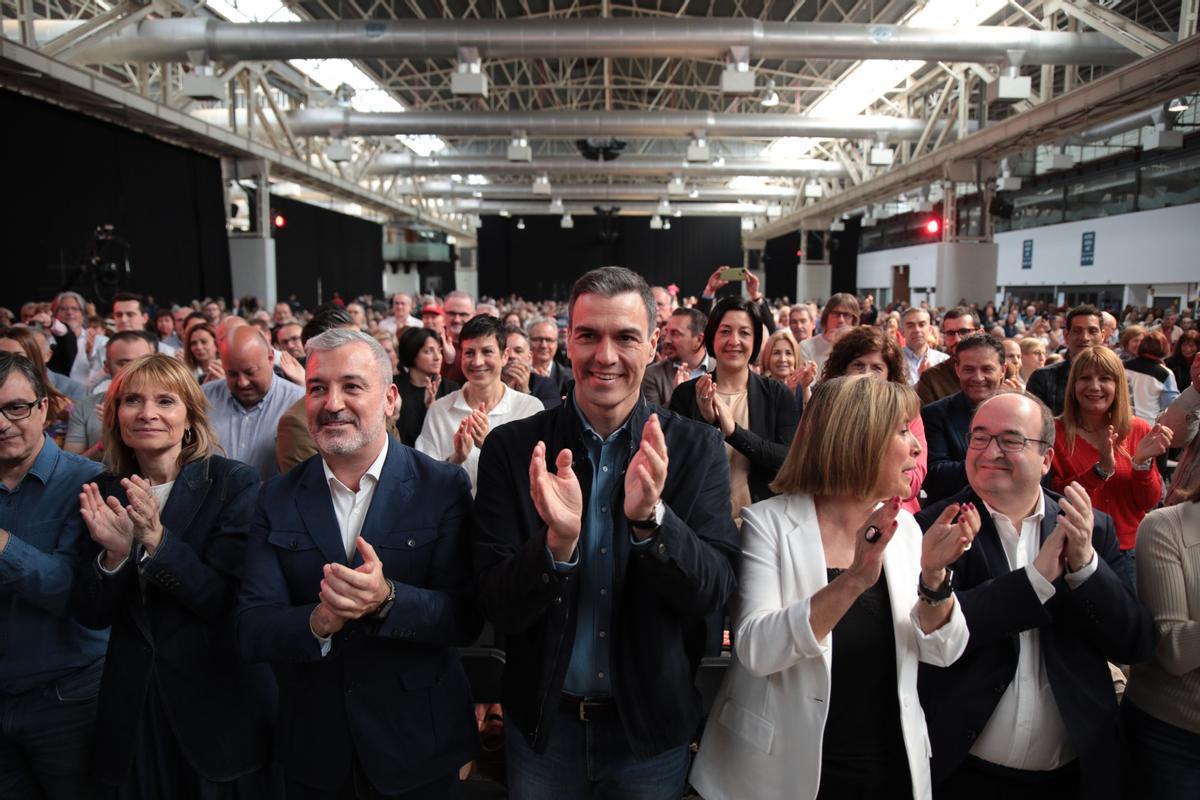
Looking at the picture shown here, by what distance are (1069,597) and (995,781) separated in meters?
0.47

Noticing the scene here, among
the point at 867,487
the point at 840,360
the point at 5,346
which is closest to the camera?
the point at 867,487

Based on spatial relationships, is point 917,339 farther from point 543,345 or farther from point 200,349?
point 200,349

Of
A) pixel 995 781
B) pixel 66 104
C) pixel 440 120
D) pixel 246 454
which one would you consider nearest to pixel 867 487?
pixel 995 781

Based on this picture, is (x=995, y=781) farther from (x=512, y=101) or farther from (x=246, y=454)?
(x=512, y=101)

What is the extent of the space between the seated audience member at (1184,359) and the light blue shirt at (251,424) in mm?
6362

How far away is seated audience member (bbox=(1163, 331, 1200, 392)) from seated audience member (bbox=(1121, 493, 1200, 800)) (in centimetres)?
515

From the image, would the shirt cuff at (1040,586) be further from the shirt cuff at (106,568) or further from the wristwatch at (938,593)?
the shirt cuff at (106,568)

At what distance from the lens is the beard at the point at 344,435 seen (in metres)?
1.65

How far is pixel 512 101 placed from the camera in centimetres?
1952

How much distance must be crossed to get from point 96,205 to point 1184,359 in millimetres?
12642

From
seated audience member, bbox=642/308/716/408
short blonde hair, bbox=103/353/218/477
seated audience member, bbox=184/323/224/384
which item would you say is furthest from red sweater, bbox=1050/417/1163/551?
seated audience member, bbox=184/323/224/384

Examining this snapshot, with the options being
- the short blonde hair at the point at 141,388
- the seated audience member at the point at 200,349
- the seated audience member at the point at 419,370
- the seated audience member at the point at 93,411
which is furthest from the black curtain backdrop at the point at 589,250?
the short blonde hair at the point at 141,388

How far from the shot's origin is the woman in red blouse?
2.86 meters

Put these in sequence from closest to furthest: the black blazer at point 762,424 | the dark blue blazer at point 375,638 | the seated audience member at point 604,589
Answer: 1. the seated audience member at point 604,589
2. the dark blue blazer at point 375,638
3. the black blazer at point 762,424
